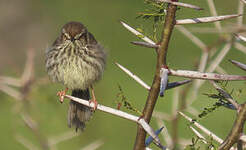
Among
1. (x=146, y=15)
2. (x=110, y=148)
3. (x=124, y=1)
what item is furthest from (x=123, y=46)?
(x=146, y=15)

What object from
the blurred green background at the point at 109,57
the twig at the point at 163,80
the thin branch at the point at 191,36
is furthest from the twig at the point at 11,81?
the twig at the point at 163,80

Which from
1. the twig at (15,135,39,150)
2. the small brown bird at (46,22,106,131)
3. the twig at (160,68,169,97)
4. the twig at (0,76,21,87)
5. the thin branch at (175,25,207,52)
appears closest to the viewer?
the twig at (160,68,169,97)

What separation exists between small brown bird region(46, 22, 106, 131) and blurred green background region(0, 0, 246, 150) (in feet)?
1.75

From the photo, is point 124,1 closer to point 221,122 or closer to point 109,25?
point 109,25

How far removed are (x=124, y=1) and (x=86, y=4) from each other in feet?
3.10

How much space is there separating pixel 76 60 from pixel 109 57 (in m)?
3.77

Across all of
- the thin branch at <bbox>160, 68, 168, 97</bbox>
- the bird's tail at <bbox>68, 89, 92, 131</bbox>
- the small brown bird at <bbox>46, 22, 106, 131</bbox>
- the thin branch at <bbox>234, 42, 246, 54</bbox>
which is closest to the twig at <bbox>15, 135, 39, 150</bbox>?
the bird's tail at <bbox>68, 89, 92, 131</bbox>

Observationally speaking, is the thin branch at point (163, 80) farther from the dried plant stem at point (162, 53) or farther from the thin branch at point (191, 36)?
the thin branch at point (191, 36)

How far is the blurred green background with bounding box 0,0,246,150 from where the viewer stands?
6461 mm

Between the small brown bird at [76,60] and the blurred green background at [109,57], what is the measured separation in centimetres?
53

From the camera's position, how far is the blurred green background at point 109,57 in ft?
21.2

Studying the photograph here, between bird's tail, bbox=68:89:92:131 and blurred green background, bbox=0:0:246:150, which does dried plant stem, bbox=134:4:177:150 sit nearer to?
bird's tail, bbox=68:89:92:131

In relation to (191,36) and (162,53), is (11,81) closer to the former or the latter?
(191,36)

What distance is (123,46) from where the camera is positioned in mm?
9281
